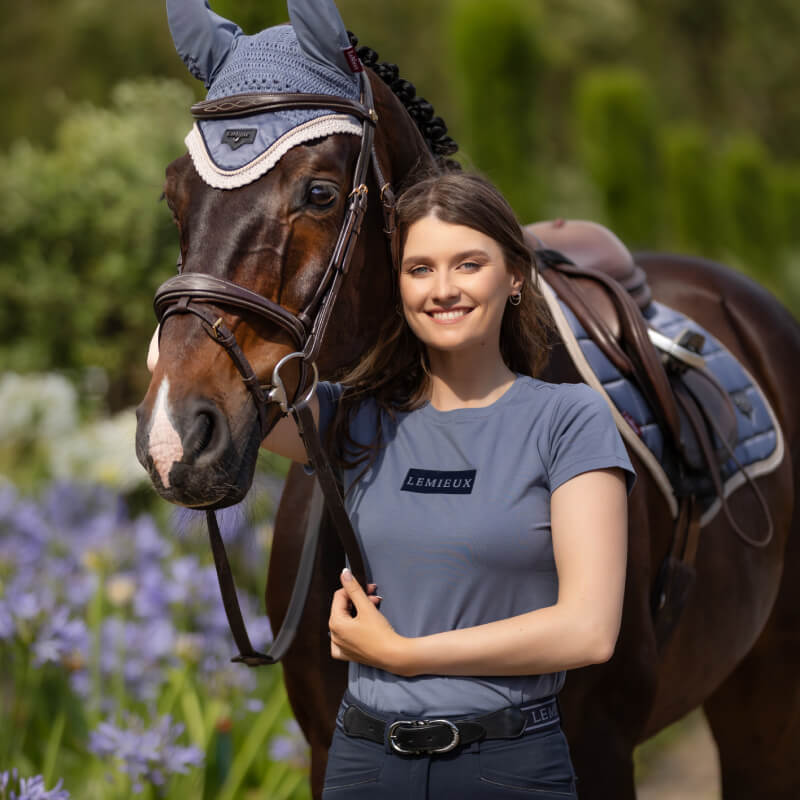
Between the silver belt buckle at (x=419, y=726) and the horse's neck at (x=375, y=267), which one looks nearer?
the silver belt buckle at (x=419, y=726)

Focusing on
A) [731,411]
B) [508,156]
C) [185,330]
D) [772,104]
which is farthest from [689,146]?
[185,330]

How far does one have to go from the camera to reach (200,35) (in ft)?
5.79

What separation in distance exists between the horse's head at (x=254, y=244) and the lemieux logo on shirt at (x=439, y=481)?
8.9 inches

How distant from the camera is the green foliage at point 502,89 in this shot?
1073 centimetres

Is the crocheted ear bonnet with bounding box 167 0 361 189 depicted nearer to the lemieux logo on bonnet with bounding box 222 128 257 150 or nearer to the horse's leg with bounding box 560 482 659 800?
the lemieux logo on bonnet with bounding box 222 128 257 150

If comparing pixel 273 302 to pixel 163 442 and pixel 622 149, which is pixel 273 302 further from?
pixel 622 149

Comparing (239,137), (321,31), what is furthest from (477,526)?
(321,31)

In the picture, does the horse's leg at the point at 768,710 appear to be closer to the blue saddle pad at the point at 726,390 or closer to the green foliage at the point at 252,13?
the blue saddle pad at the point at 726,390

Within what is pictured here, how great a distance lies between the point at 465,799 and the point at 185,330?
2.54ft

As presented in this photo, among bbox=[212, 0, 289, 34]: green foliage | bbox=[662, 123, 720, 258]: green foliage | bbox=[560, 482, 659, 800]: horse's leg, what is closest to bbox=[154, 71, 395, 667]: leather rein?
bbox=[560, 482, 659, 800]: horse's leg

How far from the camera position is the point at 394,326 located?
184cm

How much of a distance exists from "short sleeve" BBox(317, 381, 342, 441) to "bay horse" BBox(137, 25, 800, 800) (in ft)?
0.10

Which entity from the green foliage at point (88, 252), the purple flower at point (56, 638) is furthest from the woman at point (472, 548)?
the green foliage at point (88, 252)

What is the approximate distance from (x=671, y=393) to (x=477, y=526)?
3.28 feet
